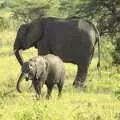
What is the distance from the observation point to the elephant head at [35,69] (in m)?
10.2

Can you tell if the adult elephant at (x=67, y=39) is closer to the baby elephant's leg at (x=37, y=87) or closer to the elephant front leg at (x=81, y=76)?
the elephant front leg at (x=81, y=76)

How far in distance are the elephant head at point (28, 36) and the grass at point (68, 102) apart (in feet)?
2.55

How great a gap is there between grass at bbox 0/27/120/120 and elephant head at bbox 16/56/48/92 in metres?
0.40

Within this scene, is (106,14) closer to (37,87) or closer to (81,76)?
(81,76)

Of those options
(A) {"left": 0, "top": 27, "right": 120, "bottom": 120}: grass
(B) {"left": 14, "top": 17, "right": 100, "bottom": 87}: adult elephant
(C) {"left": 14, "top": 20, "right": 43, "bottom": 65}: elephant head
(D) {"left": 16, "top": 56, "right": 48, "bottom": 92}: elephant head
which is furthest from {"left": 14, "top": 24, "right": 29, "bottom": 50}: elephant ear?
(D) {"left": 16, "top": 56, "right": 48, "bottom": 92}: elephant head

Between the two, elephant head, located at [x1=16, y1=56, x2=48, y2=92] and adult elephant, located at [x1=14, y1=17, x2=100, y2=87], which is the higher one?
elephant head, located at [x1=16, y1=56, x2=48, y2=92]

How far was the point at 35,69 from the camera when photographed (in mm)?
10305

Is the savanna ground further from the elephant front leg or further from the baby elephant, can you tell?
the baby elephant

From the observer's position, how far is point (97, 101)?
1077 centimetres

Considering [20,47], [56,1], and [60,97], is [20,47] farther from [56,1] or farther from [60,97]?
[56,1]

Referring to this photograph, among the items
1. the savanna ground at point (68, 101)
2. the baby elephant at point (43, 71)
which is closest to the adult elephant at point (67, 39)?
the savanna ground at point (68, 101)

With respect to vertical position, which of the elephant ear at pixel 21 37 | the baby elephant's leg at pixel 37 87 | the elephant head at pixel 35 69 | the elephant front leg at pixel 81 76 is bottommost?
the elephant front leg at pixel 81 76

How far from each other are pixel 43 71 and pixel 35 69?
9.1 inches

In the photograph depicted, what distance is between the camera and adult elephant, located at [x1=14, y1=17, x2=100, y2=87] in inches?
538
